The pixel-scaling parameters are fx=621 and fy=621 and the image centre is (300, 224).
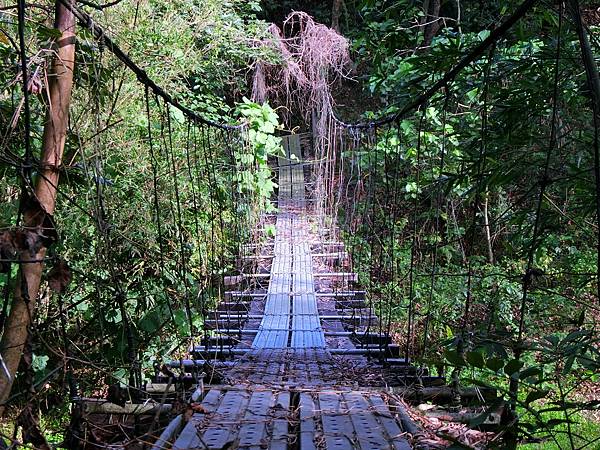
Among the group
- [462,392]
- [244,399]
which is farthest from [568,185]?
[244,399]

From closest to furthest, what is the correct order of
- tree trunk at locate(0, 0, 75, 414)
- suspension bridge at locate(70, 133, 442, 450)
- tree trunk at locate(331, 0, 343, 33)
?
tree trunk at locate(0, 0, 75, 414), suspension bridge at locate(70, 133, 442, 450), tree trunk at locate(331, 0, 343, 33)

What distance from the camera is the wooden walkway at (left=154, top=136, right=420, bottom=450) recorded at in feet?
4.53

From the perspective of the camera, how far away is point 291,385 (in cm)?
192

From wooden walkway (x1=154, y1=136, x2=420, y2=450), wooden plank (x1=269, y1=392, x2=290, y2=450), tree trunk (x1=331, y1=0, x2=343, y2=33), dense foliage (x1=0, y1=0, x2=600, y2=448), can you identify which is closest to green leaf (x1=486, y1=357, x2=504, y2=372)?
dense foliage (x1=0, y1=0, x2=600, y2=448)

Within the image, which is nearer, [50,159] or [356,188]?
[50,159]

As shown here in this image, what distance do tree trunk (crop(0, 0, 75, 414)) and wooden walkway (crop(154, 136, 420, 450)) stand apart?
14.0 inches

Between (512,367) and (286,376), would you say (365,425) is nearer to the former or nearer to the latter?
(286,376)

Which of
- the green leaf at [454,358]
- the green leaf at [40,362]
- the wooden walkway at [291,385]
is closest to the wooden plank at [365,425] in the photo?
the wooden walkway at [291,385]

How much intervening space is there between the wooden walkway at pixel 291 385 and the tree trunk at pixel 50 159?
1.17 ft

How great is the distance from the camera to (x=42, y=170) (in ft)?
3.94

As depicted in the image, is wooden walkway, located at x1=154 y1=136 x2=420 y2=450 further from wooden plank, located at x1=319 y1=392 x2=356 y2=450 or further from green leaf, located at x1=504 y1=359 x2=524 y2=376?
green leaf, located at x1=504 y1=359 x2=524 y2=376

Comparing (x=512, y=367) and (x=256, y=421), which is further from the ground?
(x=512, y=367)

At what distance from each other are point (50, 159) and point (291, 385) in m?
1.04

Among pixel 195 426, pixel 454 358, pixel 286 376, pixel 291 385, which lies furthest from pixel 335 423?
pixel 454 358
